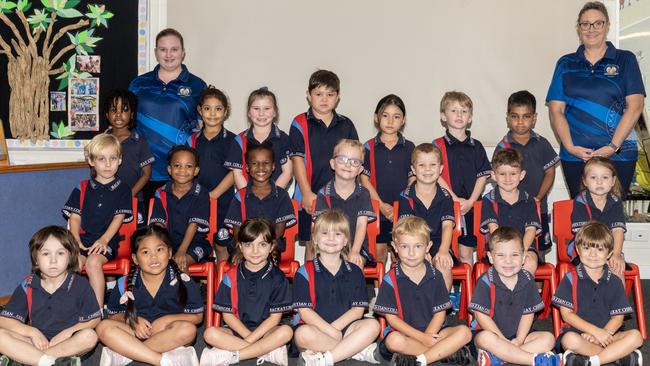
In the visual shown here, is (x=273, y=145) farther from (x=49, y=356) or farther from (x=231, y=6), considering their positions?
(x=49, y=356)

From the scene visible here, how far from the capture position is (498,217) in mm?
4125

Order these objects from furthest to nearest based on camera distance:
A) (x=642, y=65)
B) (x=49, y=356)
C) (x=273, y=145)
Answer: (x=642, y=65) < (x=273, y=145) < (x=49, y=356)

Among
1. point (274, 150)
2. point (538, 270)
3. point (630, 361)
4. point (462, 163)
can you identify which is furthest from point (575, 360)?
point (274, 150)

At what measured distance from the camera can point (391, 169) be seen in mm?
4383

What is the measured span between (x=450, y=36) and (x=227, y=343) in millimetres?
2699

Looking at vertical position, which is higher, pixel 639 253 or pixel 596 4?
pixel 596 4

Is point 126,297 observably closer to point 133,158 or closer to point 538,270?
point 133,158

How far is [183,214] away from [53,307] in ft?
3.06

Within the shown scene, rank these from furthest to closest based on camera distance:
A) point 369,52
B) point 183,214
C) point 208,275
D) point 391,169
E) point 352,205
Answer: point 369,52 < point 391,169 < point 183,214 < point 352,205 < point 208,275

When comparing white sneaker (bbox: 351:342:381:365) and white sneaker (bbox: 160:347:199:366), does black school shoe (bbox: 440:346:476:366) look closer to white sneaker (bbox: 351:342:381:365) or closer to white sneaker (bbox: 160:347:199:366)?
white sneaker (bbox: 351:342:381:365)

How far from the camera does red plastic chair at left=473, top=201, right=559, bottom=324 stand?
3947 mm

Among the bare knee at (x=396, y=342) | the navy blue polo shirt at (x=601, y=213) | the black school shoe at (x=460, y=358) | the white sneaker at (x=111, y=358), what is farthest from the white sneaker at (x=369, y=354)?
the navy blue polo shirt at (x=601, y=213)

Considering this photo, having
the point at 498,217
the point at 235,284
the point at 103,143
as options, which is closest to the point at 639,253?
the point at 498,217

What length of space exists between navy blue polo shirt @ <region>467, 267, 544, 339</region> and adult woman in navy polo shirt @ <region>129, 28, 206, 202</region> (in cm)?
211
